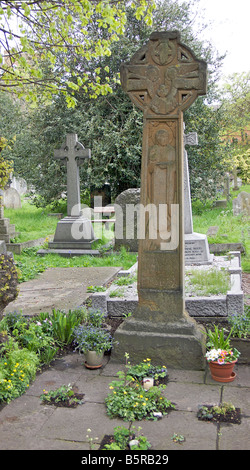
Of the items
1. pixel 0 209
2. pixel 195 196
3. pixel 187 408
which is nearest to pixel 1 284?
pixel 187 408

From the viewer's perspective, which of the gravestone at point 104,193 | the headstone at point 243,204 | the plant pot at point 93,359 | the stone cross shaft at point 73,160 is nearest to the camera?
the plant pot at point 93,359

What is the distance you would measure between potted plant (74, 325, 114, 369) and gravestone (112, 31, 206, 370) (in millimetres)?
166

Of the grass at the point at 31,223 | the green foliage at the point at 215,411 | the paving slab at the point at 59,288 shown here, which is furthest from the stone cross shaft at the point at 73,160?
the green foliage at the point at 215,411

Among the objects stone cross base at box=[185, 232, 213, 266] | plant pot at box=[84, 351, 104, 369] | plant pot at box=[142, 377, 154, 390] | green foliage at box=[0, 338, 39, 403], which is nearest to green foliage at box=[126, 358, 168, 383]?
plant pot at box=[142, 377, 154, 390]

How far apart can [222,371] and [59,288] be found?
4.04 meters

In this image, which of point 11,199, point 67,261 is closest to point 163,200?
point 67,261

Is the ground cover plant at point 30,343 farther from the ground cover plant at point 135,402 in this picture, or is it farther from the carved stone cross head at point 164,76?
the carved stone cross head at point 164,76

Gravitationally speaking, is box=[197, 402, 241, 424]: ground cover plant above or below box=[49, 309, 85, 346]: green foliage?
below

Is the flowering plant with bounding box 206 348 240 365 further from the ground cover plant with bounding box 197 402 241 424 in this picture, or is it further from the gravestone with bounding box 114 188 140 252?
the gravestone with bounding box 114 188 140 252

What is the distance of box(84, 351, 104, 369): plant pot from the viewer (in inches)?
176

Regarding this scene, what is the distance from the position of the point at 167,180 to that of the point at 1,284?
6.73ft

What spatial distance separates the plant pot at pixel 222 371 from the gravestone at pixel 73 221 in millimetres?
7316

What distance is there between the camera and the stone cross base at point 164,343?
14.4ft

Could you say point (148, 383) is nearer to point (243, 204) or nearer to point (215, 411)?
point (215, 411)
